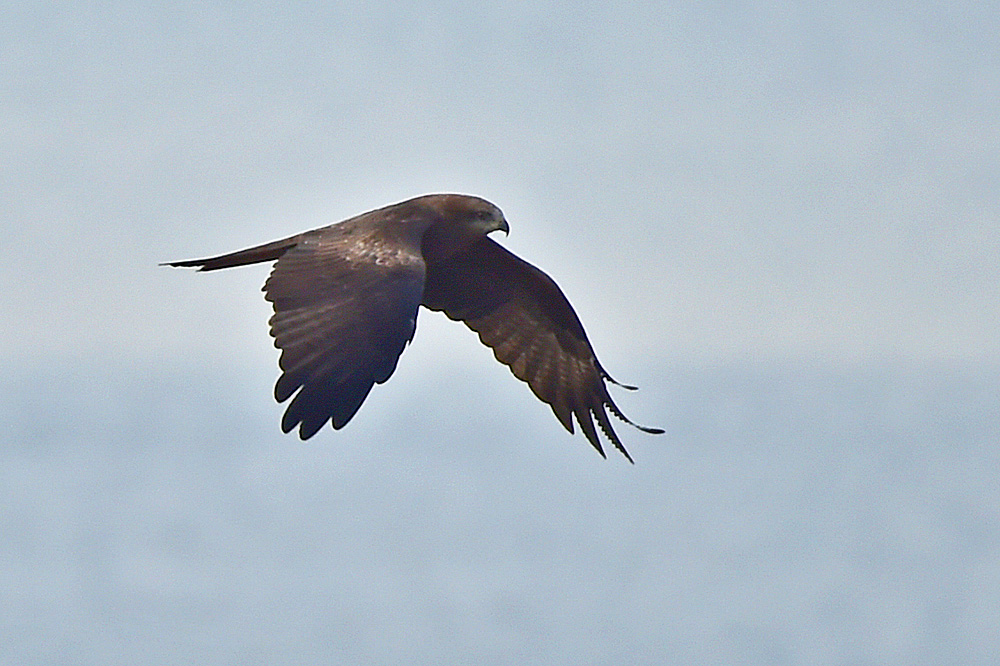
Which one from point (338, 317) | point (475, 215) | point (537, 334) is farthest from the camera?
point (537, 334)

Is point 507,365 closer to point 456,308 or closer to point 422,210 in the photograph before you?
point 456,308

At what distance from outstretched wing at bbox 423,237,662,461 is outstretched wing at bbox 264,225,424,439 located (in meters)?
1.98

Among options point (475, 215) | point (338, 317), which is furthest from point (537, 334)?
point (338, 317)

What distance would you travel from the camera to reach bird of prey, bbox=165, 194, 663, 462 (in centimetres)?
1294

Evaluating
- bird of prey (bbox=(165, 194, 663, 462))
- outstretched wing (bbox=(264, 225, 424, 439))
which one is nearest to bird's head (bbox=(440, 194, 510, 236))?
bird of prey (bbox=(165, 194, 663, 462))

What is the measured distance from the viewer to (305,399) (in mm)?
12758

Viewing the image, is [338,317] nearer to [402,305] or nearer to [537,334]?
[402,305]

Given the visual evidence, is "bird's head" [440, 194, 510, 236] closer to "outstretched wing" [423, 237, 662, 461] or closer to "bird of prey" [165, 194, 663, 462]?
"bird of prey" [165, 194, 663, 462]

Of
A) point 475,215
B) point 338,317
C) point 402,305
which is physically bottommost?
point 338,317

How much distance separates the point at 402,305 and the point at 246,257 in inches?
58.9

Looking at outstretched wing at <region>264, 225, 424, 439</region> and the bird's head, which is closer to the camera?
outstretched wing at <region>264, 225, 424, 439</region>

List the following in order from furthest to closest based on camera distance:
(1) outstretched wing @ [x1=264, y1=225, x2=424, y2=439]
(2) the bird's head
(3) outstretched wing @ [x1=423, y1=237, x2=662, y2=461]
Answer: (3) outstretched wing @ [x1=423, y1=237, x2=662, y2=461]
(2) the bird's head
(1) outstretched wing @ [x1=264, y1=225, x2=424, y2=439]

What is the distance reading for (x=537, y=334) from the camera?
16.4 metres

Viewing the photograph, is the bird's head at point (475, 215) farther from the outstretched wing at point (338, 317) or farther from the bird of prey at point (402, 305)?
the outstretched wing at point (338, 317)
